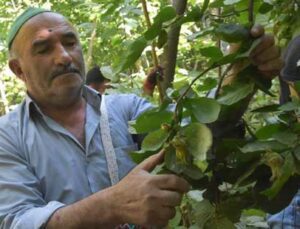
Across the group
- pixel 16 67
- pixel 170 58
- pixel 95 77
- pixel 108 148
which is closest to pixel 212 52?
pixel 170 58

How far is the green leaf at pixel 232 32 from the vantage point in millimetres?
878

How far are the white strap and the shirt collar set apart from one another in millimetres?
57

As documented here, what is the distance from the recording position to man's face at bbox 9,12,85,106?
5.04 feet

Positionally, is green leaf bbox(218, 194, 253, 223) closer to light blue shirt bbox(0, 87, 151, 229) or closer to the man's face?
light blue shirt bbox(0, 87, 151, 229)

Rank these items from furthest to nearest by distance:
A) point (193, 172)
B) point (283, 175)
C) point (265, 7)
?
1. point (265, 7)
2. point (193, 172)
3. point (283, 175)

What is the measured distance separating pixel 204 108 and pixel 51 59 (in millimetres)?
785

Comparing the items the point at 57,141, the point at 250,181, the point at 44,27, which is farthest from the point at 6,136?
the point at 250,181

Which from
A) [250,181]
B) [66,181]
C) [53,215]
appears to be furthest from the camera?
[66,181]

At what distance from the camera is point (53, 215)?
1.21 metres

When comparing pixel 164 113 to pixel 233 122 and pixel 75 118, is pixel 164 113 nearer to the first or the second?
pixel 233 122

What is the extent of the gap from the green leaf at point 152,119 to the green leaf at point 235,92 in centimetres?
11

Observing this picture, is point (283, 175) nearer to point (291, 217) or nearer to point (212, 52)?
point (212, 52)

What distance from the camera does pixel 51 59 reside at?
1541 mm

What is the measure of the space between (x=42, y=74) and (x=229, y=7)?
73cm
